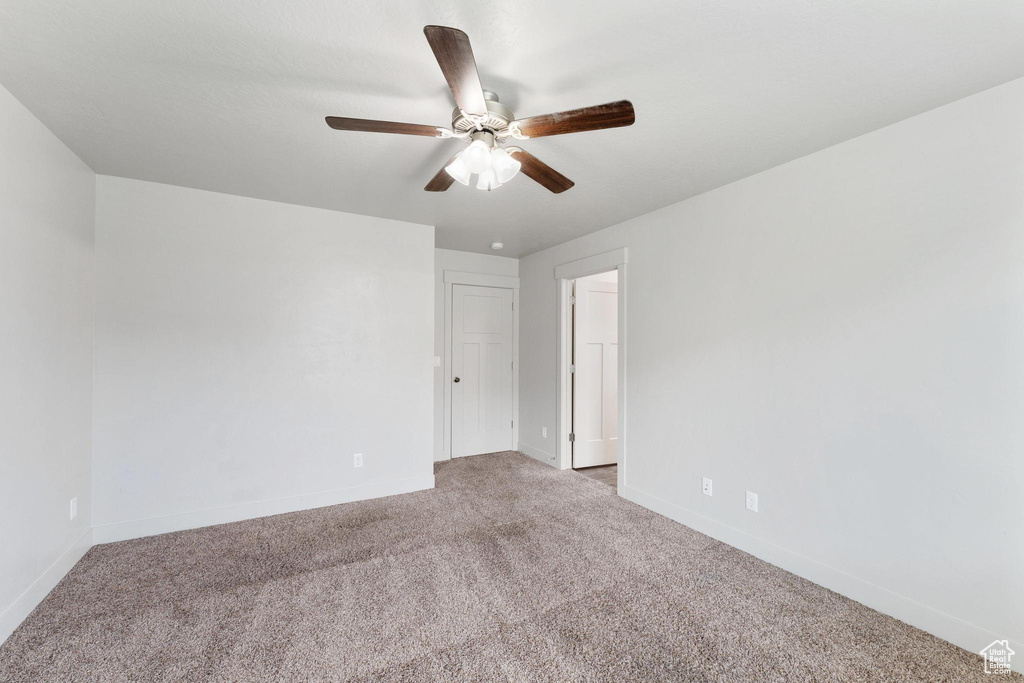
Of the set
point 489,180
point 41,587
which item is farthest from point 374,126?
point 41,587

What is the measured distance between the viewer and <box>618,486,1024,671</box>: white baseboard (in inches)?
69.9

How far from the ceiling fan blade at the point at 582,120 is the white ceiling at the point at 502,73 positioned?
25 centimetres

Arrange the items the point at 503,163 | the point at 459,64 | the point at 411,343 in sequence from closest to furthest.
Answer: the point at 459,64 → the point at 503,163 → the point at 411,343

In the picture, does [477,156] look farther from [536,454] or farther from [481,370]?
[536,454]

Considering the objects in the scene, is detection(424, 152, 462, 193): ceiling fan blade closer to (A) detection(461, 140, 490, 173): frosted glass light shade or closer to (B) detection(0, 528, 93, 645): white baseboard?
(A) detection(461, 140, 490, 173): frosted glass light shade

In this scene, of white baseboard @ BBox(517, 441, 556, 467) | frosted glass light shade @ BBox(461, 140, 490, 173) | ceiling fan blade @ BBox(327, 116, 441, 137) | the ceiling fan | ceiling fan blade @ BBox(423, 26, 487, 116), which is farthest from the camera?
white baseboard @ BBox(517, 441, 556, 467)

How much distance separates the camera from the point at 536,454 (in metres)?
4.62

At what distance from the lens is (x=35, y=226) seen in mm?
2053

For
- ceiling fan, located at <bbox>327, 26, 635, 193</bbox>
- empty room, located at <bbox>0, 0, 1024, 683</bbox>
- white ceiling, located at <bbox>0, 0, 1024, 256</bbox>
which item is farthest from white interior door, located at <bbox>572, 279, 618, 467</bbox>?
ceiling fan, located at <bbox>327, 26, 635, 193</bbox>

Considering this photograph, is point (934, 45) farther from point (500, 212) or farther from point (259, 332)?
point (259, 332)

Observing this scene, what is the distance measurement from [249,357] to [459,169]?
2.29 m

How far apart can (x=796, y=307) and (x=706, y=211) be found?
0.88 m

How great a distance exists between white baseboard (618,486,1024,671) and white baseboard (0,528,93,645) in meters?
3.56

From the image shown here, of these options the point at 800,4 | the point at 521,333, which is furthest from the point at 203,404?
the point at 800,4
